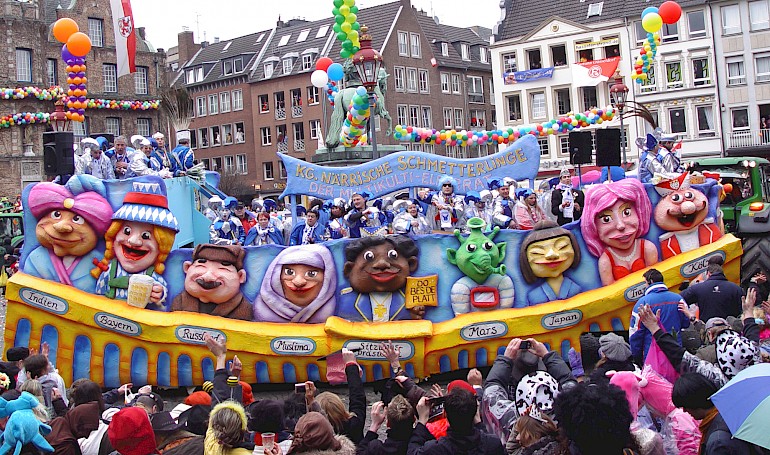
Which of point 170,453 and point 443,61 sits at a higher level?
point 443,61

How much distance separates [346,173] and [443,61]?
132 ft

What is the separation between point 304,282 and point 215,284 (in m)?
1.01

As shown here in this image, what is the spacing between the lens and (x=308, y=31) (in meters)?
51.9

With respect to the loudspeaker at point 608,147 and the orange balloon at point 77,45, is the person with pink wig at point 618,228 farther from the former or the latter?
the orange balloon at point 77,45

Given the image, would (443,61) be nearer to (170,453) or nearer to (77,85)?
(77,85)

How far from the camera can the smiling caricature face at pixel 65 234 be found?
1053 cm

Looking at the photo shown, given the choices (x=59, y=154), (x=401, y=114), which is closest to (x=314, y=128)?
(x=401, y=114)

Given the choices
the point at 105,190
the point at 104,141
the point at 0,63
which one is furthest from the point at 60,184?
the point at 0,63

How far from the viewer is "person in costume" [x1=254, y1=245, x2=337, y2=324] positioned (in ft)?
34.6

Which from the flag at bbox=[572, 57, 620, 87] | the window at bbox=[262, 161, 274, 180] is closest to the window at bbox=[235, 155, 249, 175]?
the window at bbox=[262, 161, 274, 180]

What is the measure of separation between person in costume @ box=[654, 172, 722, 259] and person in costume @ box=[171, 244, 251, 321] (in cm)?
495

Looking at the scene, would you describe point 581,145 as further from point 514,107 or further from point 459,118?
point 459,118

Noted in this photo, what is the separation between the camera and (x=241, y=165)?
52938mm

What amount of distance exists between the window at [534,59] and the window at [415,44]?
811 centimetres
